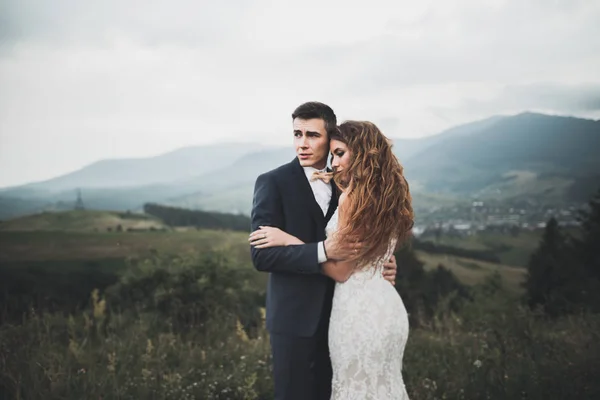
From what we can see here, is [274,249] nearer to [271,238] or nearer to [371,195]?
[271,238]

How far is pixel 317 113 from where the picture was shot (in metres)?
2.81

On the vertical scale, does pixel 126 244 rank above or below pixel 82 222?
below

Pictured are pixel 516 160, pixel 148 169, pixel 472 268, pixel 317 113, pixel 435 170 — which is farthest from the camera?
pixel 435 170

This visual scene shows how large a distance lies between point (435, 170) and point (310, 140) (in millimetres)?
13543

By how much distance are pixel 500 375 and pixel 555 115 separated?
11617 millimetres

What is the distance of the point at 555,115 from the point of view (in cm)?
1341

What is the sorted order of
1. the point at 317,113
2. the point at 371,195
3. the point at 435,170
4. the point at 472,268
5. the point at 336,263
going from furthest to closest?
the point at 435,170
the point at 472,268
the point at 317,113
the point at 336,263
the point at 371,195

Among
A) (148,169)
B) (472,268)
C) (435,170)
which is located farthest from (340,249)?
(435,170)

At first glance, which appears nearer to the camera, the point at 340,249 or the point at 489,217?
the point at 340,249

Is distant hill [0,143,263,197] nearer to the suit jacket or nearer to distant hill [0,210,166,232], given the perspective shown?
distant hill [0,210,166,232]

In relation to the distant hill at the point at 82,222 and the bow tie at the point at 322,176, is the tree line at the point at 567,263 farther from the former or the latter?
the distant hill at the point at 82,222

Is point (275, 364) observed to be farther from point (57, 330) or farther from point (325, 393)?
point (57, 330)

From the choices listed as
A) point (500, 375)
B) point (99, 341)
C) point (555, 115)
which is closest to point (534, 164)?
point (555, 115)

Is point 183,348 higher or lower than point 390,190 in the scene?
lower
